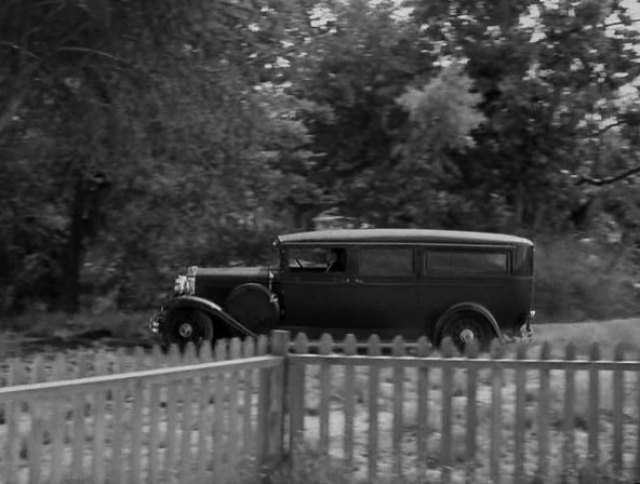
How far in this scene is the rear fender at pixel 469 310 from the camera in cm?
1397

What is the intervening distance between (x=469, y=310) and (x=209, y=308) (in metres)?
3.33

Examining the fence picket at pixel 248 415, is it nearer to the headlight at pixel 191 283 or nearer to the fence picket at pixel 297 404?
the fence picket at pixel 297 404

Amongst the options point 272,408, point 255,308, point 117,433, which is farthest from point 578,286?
point 117,433

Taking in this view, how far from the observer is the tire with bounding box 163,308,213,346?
14.2m

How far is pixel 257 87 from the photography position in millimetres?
19438

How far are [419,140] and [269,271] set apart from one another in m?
8.22

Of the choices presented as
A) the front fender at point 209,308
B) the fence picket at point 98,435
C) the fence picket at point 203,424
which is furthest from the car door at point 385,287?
the fence picket at point 98,435

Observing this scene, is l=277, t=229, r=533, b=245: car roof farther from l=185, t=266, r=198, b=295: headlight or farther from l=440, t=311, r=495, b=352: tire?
l=185, t=266, r=198, b=295: headlight

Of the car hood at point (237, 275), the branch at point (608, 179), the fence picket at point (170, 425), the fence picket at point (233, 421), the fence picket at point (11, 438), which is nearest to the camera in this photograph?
the fence picket at point (11, 438)

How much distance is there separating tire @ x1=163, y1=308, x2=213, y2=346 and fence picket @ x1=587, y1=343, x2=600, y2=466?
7.86 meters

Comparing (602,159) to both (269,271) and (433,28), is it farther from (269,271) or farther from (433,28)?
(269,271)

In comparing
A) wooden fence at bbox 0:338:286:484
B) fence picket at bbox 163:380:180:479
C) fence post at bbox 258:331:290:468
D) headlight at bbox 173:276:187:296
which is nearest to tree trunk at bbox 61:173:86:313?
headlight at bbox 173:276:187:296

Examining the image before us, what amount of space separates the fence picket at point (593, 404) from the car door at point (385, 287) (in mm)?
7363

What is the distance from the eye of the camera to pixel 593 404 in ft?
22.5
